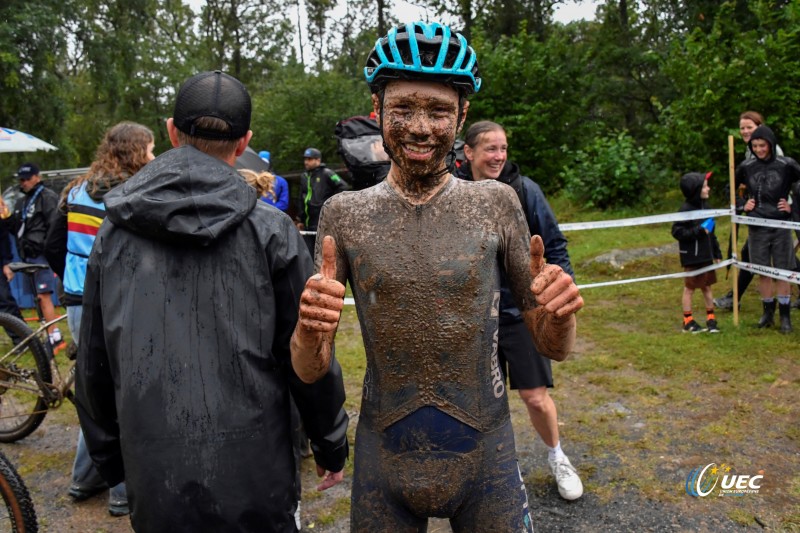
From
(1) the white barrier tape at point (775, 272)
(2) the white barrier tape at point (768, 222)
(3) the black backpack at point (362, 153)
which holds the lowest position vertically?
(1) the white barrier tape at point (775, 272)

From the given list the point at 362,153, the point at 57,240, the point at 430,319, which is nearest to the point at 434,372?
the point at 430,319

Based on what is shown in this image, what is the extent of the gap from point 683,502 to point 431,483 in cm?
261

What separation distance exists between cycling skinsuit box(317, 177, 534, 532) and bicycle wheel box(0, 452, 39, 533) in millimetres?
2260

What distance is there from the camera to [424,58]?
212 centimetres

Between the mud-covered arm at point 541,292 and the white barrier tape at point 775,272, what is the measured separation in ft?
18.6

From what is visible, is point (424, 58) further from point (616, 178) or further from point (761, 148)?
point (616, 178)

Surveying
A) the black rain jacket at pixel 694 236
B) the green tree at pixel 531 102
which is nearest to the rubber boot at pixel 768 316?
the black rain jacket at pixel 694 236

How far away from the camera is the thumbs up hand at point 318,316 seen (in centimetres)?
183

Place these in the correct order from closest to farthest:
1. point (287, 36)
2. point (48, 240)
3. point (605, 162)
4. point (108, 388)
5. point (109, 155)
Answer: point (108, 388) → point (109, 155) → point (48, 240) → point (605, 162) → point (287, 36)

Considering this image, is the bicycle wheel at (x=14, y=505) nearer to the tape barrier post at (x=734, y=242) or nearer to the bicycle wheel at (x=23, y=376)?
the bicycle wheel at (x=23, y=376)

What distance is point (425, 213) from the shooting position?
212cm

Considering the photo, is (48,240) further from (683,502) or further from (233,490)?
(683,502)

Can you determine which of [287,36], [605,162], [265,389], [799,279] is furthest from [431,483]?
[287,36]

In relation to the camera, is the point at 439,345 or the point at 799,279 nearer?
the point at 439,345
